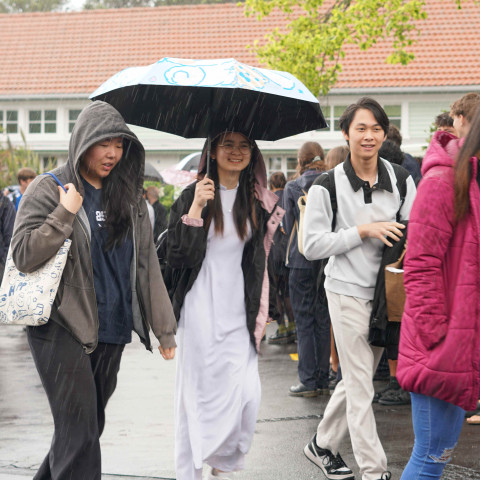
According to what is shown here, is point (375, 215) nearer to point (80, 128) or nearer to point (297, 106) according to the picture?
point (297, 106)

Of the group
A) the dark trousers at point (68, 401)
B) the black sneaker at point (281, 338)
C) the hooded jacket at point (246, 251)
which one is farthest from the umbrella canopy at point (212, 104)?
the black sneaker at point (281, 338)

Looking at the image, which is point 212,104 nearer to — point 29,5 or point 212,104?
point 212,104

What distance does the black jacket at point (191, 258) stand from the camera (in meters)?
5.04

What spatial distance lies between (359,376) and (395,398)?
258 cm

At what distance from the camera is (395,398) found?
7758 millimetres

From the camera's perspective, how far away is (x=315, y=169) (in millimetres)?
8703

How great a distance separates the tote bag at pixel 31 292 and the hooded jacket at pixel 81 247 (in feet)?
0.13

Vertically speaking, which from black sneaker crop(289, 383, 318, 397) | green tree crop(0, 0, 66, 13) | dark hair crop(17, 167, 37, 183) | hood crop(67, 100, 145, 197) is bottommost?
black sneaker crop(289, 383, 318, 397)

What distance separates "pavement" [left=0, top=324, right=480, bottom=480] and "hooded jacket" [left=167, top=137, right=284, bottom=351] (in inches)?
44.7

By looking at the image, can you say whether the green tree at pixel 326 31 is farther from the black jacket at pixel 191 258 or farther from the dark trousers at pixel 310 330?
the black jacket at pixel 191 258

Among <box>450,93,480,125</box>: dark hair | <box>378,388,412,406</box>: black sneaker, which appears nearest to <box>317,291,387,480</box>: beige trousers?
<box>450,93,480,125</box>: dark hair

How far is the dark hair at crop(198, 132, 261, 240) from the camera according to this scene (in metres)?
5.23

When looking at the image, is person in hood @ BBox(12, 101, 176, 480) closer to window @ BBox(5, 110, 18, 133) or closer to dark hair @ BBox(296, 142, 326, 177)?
dark hair @ BBox(296, 142, 326, 177)

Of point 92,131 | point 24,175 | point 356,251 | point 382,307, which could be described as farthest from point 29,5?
point 92,131
